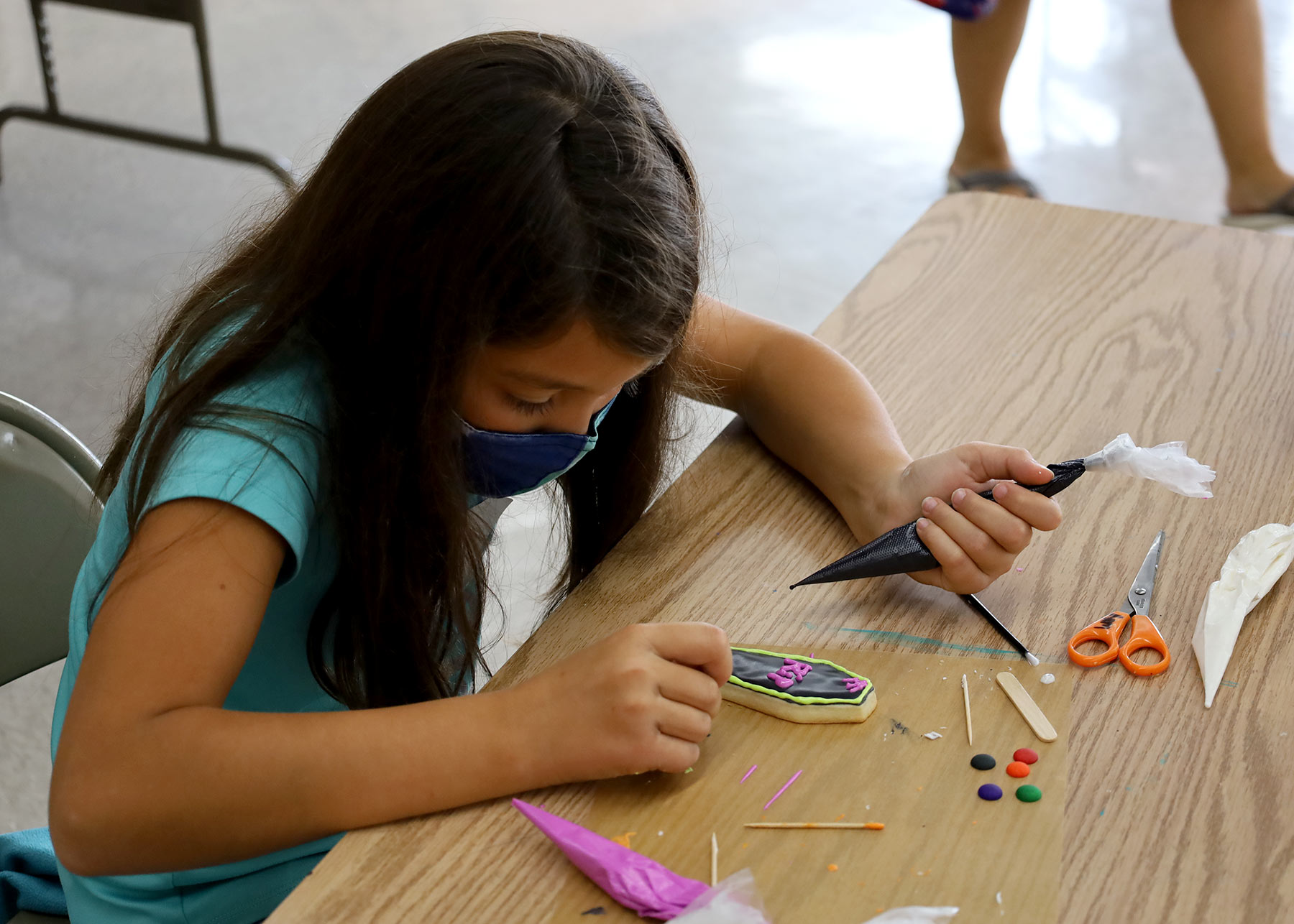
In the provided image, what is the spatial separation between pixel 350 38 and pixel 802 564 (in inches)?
138

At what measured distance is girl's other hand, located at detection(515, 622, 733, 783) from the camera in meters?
0.63

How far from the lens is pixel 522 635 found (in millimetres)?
1810

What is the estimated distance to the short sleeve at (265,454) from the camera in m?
0.69

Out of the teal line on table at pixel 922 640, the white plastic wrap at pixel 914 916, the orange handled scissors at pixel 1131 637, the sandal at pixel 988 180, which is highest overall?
the white plastic wrap at pixel 914 916

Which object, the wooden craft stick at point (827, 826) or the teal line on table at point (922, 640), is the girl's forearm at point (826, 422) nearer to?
the teal line on table at point (922, 640)

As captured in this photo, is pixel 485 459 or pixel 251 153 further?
pixel 251 153

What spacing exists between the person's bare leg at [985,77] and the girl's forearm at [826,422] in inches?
51.4

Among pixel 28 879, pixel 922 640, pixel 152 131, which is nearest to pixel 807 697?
pixel 922 640

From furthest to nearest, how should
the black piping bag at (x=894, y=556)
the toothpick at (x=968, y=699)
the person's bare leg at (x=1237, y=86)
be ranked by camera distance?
the person's bare leg at (x=1237, y=86) < the black piping bag at (x=894, y=556) < the toothpick at (x=968, y=699)

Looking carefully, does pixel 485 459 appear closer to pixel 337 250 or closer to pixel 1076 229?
pixel 337 250

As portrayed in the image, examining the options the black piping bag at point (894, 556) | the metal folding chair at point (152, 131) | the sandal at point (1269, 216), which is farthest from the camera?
the metal folding chair at point (152, 131)

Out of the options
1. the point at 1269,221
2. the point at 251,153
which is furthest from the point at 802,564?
the point at 251,153

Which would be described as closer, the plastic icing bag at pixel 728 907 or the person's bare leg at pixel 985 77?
the plastic icing bag at pixel 728 907

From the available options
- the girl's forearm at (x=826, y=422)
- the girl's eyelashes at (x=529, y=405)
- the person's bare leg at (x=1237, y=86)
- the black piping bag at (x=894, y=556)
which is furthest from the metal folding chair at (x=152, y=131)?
the black piping bag at (x=894, y=556)
